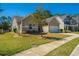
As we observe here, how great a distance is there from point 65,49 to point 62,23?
0.47 meters

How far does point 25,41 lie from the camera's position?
24.9 ft

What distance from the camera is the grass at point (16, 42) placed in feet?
24.6

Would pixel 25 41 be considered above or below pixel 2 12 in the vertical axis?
below

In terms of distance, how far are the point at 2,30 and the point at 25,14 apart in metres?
0.48

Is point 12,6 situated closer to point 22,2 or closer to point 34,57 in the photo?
point 22,2

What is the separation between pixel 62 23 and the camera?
7.66 m

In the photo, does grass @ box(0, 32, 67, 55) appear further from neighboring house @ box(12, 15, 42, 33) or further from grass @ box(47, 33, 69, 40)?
neighboring house @ box(12, 15, 42, 33)

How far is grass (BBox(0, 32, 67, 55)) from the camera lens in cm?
750

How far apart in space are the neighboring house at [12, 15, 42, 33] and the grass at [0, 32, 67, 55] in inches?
4.7

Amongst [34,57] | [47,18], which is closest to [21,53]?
[34,57]

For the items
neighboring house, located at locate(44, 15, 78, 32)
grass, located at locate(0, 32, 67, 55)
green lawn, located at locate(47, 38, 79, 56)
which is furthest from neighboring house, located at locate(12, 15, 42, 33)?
green lawn, located at locate(47, 38, 79, 56)

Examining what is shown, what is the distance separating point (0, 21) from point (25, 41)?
1.78 feet

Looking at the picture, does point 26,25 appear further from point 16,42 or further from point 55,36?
point 55,36

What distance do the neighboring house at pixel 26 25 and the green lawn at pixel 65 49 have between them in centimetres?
47
